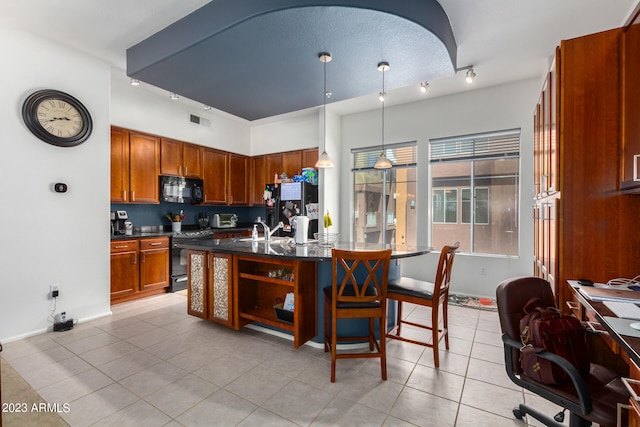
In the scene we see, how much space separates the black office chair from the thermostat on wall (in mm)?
4196

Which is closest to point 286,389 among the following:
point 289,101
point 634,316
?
point 634,316

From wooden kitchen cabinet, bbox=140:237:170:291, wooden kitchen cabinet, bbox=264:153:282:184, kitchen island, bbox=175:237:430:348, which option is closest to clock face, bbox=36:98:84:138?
wooden kitchen cabinet, bbox=140:237:170:291

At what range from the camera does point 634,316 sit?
140 cm

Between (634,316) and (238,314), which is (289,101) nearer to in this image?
(238,314)

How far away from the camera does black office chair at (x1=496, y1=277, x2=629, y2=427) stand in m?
1.27

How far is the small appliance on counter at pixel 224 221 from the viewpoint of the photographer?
18.8ft

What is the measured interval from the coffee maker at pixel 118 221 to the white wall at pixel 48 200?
0.84 metres

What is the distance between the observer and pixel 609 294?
1710 mm

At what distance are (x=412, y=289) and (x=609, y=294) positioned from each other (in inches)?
47.7

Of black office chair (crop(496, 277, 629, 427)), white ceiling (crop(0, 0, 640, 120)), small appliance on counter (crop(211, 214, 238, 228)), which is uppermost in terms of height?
white ceiling (crop(0, 0, 640, 120))

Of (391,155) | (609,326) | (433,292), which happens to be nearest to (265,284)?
(433,292)

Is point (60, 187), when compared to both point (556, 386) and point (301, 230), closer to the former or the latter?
point (301, 230)

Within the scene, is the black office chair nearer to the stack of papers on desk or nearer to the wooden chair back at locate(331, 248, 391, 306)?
the stack of papers on desk

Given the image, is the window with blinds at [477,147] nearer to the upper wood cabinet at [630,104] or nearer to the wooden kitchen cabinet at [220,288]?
the upper wood cabinet at [630,104]
